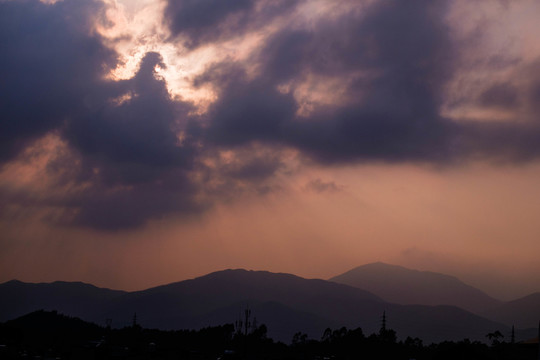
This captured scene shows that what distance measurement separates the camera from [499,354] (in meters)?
111

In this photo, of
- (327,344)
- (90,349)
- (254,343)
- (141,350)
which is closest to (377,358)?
(327,344)

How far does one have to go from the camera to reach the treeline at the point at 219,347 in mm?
99500

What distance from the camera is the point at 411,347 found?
6299 inches

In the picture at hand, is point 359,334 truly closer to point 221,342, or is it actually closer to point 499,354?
point 221,342

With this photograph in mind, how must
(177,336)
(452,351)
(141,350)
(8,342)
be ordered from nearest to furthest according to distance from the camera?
(452,351), (8,342), (141,350), (177,336)

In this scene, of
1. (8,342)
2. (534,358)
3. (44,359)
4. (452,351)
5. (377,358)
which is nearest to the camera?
(452,351)

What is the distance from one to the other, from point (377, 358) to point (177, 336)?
198 feet

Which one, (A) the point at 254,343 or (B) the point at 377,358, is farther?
(A) the point at 254,343

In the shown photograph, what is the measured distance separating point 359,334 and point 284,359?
7262cm

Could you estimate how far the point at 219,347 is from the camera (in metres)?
150

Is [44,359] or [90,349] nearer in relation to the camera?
[44,359]

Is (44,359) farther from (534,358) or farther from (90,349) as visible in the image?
(534,358)

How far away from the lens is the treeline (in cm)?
9950

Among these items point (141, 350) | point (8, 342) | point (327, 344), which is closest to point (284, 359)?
point (141, 350)
